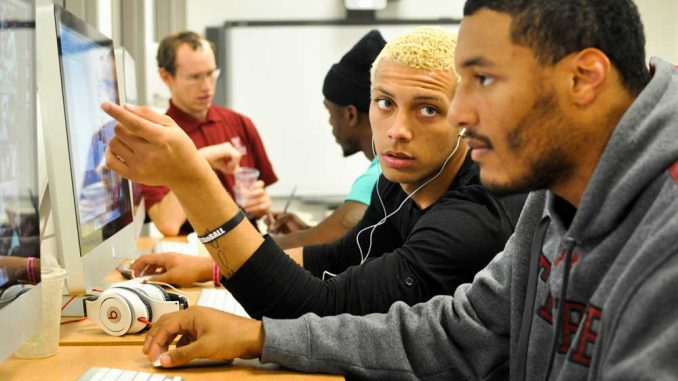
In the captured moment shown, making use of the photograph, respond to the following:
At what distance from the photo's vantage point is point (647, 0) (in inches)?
215

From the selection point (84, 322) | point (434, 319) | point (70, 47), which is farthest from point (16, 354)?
point (434, 319)

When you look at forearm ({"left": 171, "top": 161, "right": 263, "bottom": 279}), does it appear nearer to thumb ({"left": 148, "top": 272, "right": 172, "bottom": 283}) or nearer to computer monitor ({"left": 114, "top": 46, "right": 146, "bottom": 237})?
thumb ({"left": 148, "top": 272, "right": 172, "bottom": 283})

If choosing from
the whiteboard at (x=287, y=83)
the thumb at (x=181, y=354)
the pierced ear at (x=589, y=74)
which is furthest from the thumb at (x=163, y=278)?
the whiteboard at (x=287, y=83)

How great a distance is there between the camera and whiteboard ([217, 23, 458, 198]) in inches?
213

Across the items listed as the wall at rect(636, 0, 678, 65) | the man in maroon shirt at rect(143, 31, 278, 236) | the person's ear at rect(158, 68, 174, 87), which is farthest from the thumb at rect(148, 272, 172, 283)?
the wall at rect(636, 0, 678, 65)

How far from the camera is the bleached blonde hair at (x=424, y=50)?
167 centimetres

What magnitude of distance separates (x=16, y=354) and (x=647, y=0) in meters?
5.15

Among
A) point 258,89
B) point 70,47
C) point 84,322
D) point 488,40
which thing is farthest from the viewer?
point 258,89

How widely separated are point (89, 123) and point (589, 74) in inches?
38.1

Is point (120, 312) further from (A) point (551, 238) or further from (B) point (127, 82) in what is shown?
(B) point (127, 82)

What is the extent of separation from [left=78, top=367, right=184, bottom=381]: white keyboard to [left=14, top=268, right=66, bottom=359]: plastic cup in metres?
0.15

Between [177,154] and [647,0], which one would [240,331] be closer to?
[177,154]

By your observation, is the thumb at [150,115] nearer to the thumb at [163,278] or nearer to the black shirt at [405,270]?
the black shirt at [405,270]

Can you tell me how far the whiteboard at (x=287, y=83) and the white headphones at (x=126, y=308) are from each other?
3.95 metres
